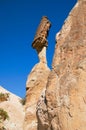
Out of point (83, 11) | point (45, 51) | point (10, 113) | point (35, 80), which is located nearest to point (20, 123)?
point (10, 113)

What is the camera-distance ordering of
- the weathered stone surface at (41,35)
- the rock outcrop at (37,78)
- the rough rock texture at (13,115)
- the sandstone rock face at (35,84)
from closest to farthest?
the rock outcrop at (37,78), the rough rock texture at (13,115), the sandstone rock face at (35,84), the weathered stone surface at (41,35)

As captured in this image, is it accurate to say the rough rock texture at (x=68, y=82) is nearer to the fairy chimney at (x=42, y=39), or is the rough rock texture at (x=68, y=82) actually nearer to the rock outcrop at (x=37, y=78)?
the rock outcrop at (x=37, y=78)

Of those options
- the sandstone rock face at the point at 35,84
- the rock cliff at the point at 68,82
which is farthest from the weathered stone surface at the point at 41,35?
the rock cliff at the point at 68,82

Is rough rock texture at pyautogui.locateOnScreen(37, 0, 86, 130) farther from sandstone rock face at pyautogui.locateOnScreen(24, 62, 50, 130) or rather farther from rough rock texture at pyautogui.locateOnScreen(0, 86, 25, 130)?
rough rock texture at pyautogui.locateOnScreen(0, 86, 25, 130)

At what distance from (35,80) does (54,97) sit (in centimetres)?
1442

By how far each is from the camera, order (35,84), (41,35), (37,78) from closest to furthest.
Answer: (35,84)
(37,78)
(41,35)

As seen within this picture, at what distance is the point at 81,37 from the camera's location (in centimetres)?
600

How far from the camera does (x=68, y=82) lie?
558 centimetres

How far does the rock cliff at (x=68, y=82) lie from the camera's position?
5.28 m

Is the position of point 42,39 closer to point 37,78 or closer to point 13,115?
point 37,78

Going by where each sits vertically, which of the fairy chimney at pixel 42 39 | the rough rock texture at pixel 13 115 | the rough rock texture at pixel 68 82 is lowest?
the rough rock texture at pixel 68 82

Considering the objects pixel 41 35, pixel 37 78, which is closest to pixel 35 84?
pixel 37 78

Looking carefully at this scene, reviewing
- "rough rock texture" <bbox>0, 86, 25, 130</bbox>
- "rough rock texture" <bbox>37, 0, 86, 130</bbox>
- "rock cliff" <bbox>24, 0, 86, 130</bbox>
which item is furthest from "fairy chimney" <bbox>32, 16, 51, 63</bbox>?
"rough rock texture" <bbox>37, 0, 86, 130</bbox>

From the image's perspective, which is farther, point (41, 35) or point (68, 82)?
point (41, 35)
